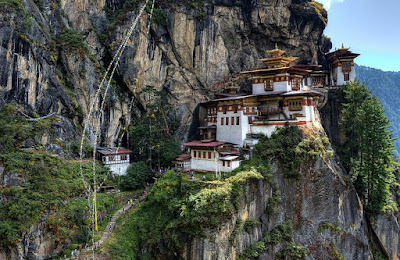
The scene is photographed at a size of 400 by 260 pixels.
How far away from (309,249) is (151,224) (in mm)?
15548

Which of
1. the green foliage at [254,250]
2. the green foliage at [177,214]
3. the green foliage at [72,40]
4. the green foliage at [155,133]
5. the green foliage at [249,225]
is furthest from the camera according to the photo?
the green foliage at [72,40]

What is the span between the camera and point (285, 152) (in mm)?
31484

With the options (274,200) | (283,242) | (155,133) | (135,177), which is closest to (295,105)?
(274,200)

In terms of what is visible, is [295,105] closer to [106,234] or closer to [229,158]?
[229,158]

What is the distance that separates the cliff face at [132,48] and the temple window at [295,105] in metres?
12.5

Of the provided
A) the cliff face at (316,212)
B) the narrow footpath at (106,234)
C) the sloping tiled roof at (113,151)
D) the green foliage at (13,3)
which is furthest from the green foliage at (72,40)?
the cliff face at (316,212)

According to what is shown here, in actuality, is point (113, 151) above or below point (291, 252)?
above

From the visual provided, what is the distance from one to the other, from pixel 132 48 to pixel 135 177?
642 inches

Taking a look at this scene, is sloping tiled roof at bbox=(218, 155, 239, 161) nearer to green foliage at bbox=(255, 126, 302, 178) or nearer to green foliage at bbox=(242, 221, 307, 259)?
green foliage at bbox=(255, 126, 302, 178)

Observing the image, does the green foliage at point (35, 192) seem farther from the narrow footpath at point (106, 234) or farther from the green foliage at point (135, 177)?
the green foliage at point (135, 177)

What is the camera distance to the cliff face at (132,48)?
31.5m

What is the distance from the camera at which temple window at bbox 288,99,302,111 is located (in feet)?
115

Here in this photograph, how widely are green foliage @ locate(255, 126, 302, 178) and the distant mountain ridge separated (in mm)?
139718

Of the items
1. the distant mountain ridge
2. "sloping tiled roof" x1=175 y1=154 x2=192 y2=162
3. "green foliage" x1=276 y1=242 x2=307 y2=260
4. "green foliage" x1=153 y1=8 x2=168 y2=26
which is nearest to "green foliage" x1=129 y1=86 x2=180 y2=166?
"sloping tiled roof" x1=175 y1=154 x2=192 y2=162
